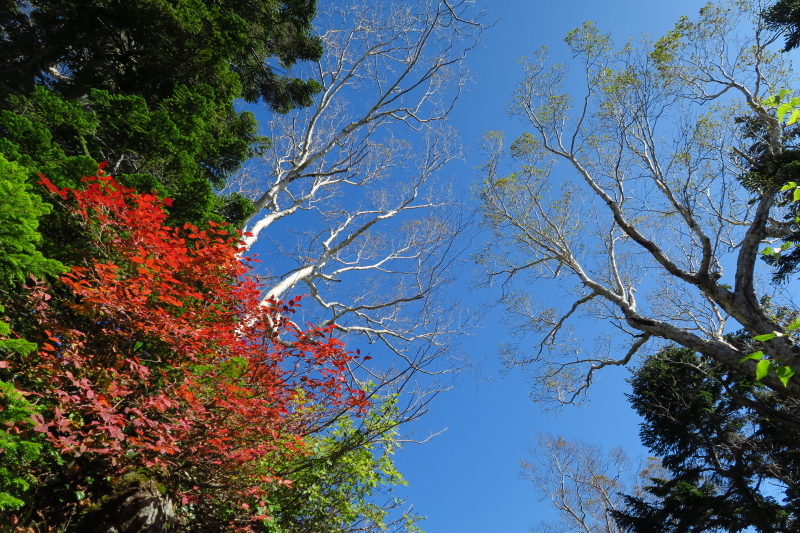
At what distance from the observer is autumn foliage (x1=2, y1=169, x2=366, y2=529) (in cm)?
309

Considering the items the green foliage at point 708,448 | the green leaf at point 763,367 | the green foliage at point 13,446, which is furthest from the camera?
the green foliage at point 708,448

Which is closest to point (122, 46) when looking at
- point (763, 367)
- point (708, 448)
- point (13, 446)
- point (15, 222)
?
point (15, 222)

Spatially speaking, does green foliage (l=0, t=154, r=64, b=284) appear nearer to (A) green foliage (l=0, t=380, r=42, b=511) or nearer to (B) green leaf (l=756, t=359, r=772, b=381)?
(A) green foliage (l=0, t=380, r=42, b=511)

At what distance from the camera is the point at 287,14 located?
310 inches

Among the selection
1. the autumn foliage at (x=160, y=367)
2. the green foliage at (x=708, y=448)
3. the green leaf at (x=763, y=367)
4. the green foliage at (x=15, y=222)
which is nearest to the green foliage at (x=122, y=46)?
the autumn foliage at (x=160, y=367)

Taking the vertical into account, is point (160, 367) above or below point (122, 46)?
below

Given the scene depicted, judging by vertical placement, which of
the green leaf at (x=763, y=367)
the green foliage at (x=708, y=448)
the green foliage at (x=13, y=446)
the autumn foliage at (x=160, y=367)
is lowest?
the green foliage at (x=13, y=446)

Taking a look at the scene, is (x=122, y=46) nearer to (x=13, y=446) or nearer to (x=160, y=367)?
(x=160, y=367)

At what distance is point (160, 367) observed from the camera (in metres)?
3.69

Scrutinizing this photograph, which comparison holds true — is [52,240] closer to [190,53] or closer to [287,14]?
[190,53]

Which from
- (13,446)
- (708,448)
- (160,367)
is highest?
(708,448)

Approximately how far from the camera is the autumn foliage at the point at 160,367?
3092mm

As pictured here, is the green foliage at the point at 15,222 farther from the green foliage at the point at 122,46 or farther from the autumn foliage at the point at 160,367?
the green foliage at the point at 122,46

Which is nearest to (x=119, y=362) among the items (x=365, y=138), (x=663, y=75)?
(x=365, y=138)
